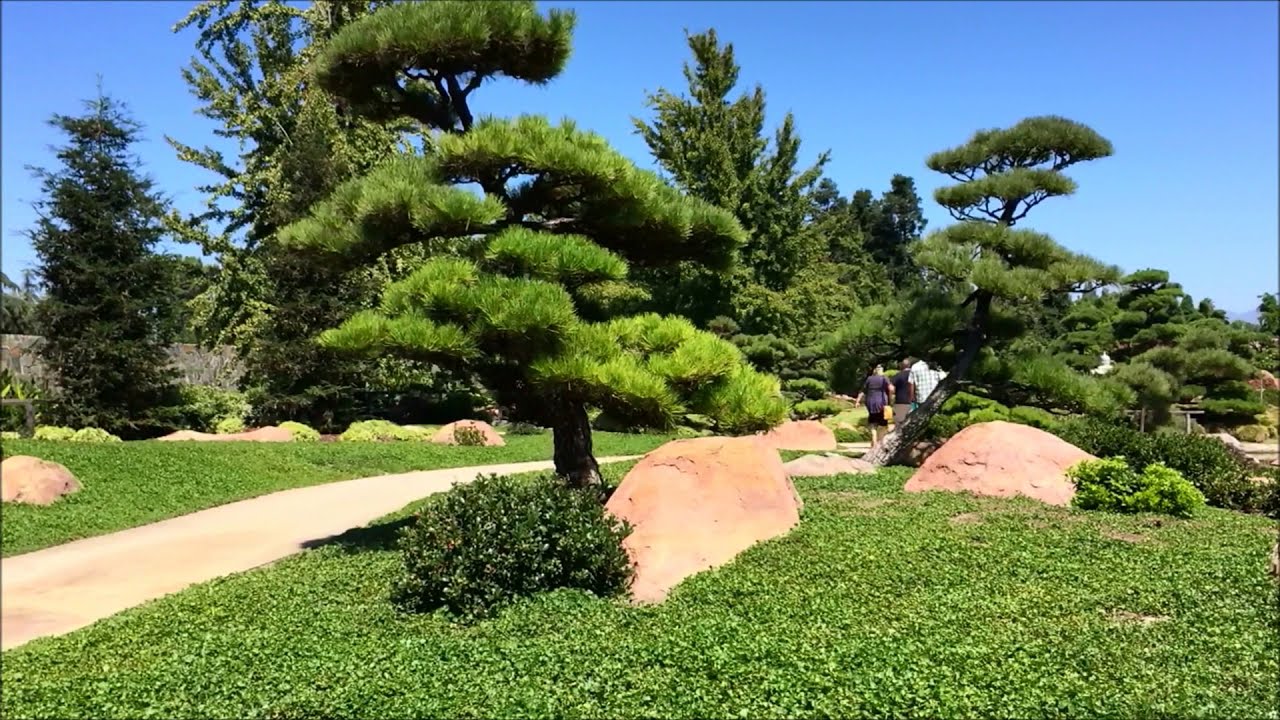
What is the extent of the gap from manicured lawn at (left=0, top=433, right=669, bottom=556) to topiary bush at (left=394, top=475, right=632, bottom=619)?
1.77m

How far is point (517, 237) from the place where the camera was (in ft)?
19.5

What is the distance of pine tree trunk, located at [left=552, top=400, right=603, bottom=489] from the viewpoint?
685 centimetres

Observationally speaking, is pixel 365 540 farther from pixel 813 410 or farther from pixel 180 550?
pixel 813 410

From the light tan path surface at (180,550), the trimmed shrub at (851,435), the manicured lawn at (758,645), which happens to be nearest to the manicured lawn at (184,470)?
the light tan path surface at (180,550)

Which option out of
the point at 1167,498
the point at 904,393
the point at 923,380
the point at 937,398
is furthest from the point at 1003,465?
the point at 904,393

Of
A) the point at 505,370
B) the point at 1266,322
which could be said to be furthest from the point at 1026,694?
the point at 1266,322

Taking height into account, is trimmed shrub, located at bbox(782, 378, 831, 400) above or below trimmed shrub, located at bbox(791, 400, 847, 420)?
above

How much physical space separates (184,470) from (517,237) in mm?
4963

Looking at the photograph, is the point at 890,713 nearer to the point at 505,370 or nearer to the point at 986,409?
the point at 505,370

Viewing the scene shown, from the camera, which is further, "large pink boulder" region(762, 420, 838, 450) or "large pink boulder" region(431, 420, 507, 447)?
"large pink boulder" region(762, 420, 838, 450)

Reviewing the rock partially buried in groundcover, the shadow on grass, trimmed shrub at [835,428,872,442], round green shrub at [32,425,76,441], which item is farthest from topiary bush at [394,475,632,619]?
trimmed shrub at [835,428,872,442]

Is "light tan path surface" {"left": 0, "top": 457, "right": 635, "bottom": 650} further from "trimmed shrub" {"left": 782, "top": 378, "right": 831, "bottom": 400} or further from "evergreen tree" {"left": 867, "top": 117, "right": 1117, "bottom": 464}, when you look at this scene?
"trimmed shrub" {"left": 782, "top": 378, "right": 831, "bottom": 400}

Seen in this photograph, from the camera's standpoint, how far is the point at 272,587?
18.2 feet

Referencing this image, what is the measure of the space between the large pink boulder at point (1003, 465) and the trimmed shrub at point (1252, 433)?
14.1m
